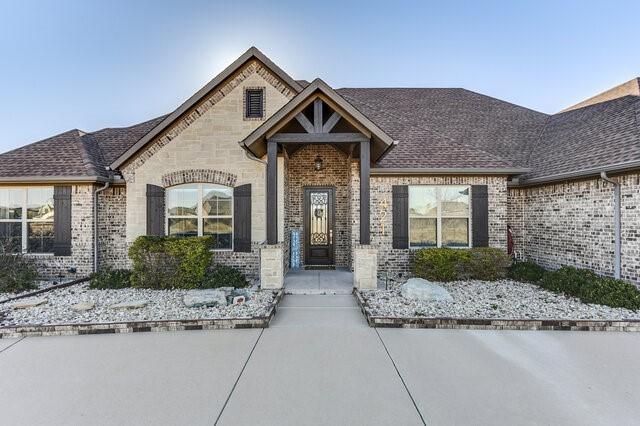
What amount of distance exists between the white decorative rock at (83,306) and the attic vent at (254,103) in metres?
5.69

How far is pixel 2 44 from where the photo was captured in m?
16.0

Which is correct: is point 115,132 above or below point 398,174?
above

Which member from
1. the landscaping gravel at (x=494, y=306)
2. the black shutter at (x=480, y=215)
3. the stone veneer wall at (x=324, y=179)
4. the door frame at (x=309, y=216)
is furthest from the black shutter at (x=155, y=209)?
the black shutter at (x=480, y=215)

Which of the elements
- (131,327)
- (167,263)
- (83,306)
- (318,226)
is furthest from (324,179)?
(83,306)

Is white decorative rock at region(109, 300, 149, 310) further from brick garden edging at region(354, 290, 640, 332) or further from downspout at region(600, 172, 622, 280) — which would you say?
downspout at region(600, 172, 622, 280)

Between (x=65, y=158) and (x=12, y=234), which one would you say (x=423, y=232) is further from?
(x=12, y=234)

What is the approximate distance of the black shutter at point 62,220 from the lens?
8.52m

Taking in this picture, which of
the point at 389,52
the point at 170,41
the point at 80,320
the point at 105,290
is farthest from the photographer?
the point at 389,52

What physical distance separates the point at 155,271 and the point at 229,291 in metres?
2.06

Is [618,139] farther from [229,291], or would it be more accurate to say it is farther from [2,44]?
[2,44]

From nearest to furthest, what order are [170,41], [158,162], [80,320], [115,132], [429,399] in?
1. [429,399]
2. [80,320]
3. [158,162]
4. [115,132]
5. [170,41]

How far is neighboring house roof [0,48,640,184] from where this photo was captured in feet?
25.1

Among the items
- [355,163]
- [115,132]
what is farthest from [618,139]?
[115,132]

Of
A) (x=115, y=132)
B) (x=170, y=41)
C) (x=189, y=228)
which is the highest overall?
(x=170, y=41)
